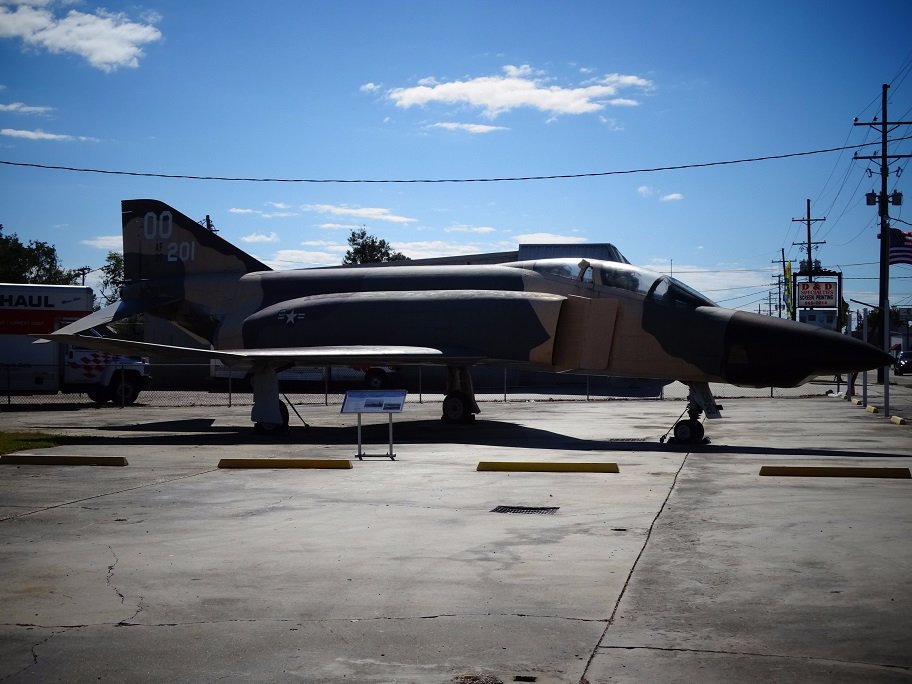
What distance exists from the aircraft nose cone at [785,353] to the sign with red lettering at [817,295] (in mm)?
62111

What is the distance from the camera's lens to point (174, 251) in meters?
21.6

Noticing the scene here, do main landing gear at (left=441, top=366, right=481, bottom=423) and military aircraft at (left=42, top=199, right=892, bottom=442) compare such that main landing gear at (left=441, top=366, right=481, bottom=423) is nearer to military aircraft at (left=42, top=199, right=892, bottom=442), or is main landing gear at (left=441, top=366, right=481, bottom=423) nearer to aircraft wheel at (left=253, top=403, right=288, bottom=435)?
military aircraft at (left=42, top=199, right=892, bottom=442)

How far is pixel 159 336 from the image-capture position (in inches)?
1718

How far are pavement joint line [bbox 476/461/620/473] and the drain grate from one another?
2861 mm

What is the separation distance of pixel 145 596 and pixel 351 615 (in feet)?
4.83

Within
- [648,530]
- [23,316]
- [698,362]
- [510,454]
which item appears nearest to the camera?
[648,530]

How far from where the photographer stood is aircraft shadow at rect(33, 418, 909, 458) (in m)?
14.9

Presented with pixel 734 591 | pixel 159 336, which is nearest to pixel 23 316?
pixel 159 336

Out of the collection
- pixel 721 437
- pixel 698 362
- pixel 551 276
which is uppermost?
pixel 551 276

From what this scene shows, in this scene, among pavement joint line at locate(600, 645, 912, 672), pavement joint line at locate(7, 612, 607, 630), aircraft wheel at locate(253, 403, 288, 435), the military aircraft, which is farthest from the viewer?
aircraft wheel at locate(253, 403, 288, 435)

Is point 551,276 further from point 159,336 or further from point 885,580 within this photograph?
point 159,336

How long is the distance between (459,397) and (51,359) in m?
15.8

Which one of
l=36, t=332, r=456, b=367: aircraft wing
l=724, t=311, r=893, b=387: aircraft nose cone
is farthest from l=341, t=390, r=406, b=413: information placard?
l=724, t=311, r=893, b=387: aircraft nose cone

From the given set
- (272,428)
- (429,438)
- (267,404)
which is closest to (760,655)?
(429,438)
